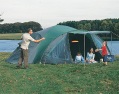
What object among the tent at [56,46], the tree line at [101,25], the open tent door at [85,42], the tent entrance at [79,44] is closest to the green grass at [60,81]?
the tent at [56,46]

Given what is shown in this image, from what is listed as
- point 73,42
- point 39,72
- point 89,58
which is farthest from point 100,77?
point 73,42

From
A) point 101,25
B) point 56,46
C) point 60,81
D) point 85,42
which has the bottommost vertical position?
point 60,81

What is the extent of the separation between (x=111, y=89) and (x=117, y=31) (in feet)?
209

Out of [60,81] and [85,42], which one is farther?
[85,42]

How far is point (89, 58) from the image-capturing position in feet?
66.5

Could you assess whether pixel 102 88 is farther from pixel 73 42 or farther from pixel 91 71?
pixel 73 42

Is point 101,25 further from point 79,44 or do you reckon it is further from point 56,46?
point 56,46

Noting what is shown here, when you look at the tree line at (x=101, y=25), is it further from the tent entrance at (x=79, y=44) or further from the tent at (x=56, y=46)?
the tent at (x=56, y=46)

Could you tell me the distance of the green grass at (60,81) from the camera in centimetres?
1192

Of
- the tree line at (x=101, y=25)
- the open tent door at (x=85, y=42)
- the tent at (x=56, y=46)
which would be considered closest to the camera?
the tent at (x=56, y=46)

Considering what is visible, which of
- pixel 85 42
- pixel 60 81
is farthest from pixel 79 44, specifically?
pixel 60 81

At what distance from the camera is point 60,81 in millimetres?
13461

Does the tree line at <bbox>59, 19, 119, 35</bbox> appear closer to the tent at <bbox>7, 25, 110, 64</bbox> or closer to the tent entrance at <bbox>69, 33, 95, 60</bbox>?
the tent entrance at <bbox>69, 33, 95, 60</bbox>

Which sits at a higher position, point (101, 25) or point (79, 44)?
point (101, 25)
